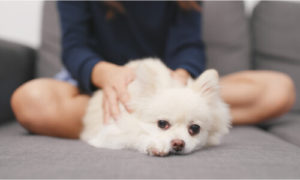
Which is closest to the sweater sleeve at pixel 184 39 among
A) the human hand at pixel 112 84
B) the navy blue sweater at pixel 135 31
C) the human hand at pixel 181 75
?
the navy blue sweater at pixel 135 31

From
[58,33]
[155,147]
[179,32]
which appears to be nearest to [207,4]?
[179,32]

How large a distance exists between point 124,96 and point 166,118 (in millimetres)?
218

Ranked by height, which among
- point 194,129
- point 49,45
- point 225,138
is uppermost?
point 49,45

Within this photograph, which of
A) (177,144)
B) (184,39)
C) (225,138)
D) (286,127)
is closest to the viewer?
(177,144)

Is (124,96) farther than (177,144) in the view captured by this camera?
Yes

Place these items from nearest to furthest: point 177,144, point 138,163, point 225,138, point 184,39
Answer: point 138,163
point 177,144
point 225,138
point 184,39

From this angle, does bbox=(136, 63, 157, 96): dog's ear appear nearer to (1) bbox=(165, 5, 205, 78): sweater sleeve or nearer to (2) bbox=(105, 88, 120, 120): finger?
(2) bbox=(105, 88, 120, 120): finger

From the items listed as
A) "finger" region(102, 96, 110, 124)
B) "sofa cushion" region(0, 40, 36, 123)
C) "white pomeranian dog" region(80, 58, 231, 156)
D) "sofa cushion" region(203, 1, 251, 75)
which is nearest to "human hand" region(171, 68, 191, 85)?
"white pomeranian dog" region(80, 58, 231, 156)

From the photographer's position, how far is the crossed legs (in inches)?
45.0

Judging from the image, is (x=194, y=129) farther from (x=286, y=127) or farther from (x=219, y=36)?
(x=219, y=36)

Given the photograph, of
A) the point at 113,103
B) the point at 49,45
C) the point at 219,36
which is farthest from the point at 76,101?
the point at 219,36

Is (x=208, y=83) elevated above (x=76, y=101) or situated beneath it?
elevated above

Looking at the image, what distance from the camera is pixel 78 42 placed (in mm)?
1386

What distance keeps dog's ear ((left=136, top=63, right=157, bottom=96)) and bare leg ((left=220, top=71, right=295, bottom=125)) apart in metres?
0.63
